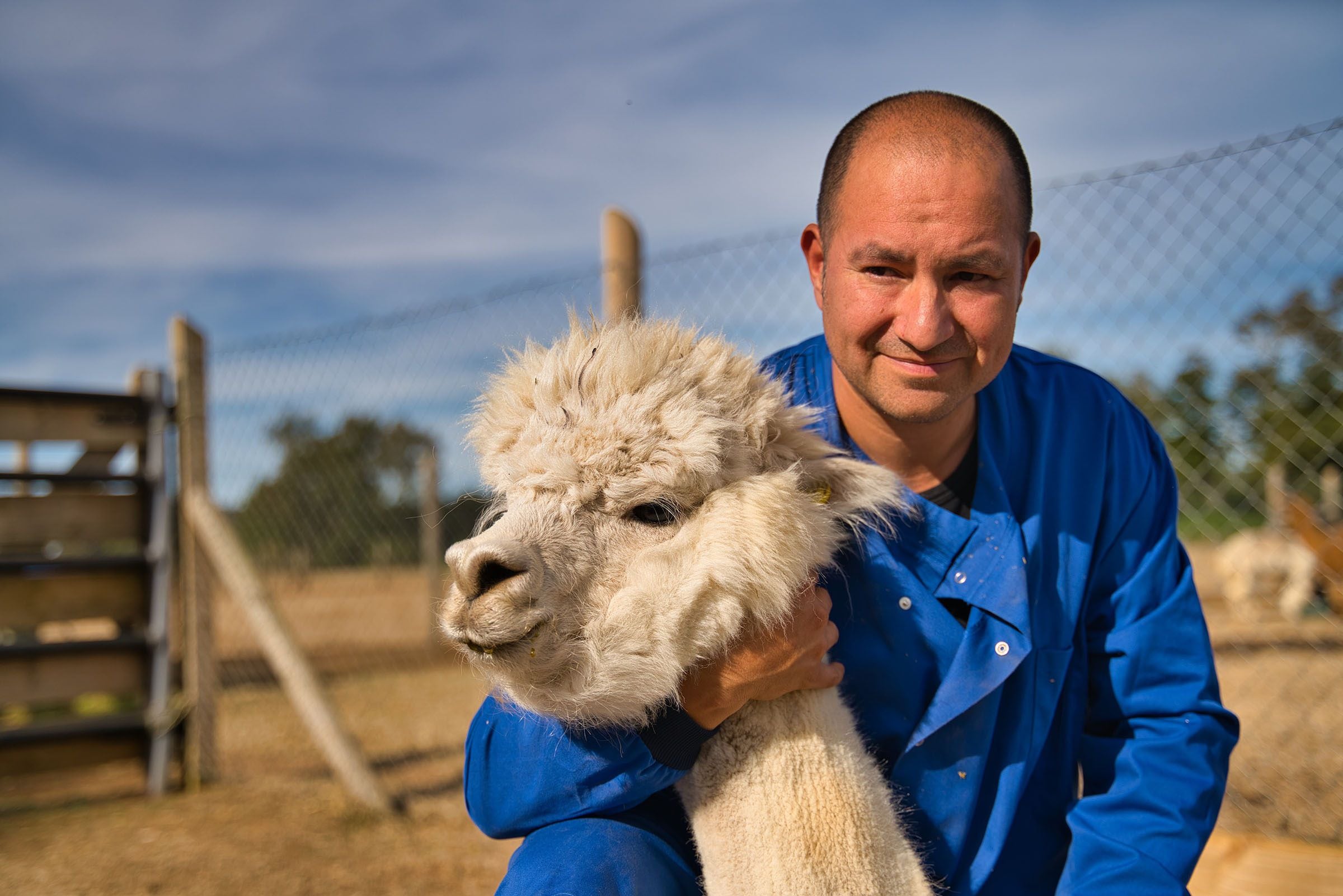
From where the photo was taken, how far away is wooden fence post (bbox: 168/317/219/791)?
17.4 ft

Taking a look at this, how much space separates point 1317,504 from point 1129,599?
581 cm

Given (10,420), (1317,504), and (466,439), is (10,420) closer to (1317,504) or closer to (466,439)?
(466,439)

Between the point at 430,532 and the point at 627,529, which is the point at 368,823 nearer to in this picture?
the point at 627,529

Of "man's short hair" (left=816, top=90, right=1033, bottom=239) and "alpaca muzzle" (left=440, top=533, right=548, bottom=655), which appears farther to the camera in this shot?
"man's short hair" (left=816, top=90, right=1033, bottom=239)

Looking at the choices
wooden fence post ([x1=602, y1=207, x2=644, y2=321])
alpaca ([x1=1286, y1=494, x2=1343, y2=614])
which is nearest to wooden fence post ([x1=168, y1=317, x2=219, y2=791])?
wooden fence post ([x1=602, y1=207, x2=644, y2=321])

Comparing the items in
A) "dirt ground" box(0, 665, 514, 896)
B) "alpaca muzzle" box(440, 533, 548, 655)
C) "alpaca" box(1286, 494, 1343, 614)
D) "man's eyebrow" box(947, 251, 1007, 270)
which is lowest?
"dirt ground" box(0, 665, 514, 896)

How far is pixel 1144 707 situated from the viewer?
198 centimetres

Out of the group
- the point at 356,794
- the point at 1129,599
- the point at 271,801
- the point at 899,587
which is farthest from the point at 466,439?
the point at 271,801

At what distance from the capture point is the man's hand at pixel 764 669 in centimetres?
166

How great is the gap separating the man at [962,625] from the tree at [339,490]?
Answer: 4660 mm

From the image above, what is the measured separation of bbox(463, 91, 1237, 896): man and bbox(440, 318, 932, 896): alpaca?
0.11 metres

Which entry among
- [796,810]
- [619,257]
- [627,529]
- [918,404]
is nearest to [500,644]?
[627,529]

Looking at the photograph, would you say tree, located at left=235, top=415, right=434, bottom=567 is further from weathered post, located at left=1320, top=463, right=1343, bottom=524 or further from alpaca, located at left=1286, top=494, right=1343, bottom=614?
alpaca, located at left=1286, top=494, right=1343, bottom=614

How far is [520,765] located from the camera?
1.79m
